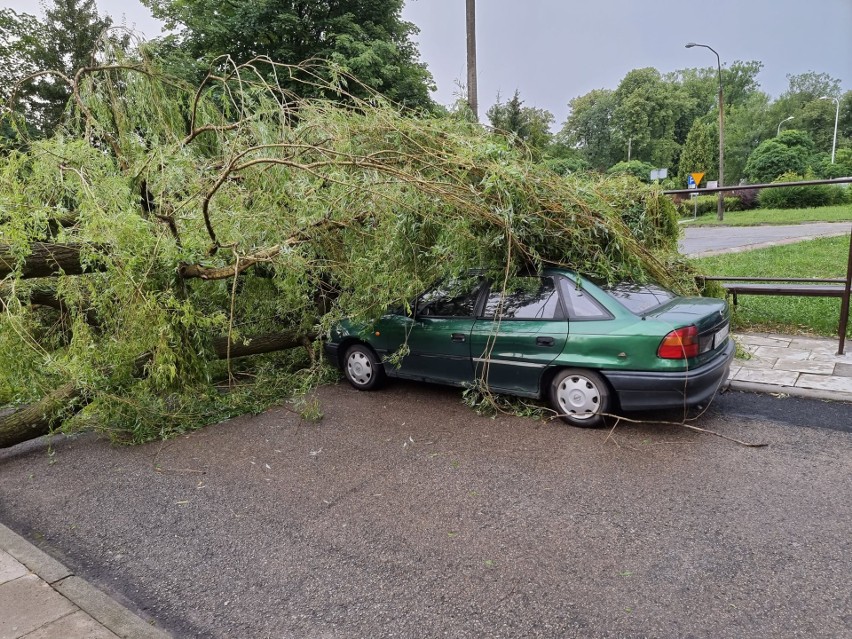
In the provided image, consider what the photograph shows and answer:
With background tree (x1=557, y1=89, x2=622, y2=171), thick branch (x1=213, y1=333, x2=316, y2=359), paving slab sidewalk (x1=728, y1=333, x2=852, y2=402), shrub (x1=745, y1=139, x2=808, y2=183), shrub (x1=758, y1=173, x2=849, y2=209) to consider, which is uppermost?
background tree (x1=557, y1=89, x2=622, y2=171)

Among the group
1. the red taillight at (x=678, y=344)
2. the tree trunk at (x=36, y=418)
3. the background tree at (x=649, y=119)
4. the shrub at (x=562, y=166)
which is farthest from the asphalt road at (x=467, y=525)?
the background tree at (x=649, y=119)

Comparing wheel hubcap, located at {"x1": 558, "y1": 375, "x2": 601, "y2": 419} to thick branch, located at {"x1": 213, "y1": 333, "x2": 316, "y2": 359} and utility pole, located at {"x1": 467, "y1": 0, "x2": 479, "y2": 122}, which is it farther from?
utility pole, located at {"x1": 467, "y1": 0, "x2": 479, "y2": 122}

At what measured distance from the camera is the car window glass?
508 centimetres

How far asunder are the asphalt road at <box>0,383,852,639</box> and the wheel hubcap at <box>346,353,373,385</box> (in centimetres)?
98

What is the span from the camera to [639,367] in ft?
13.6

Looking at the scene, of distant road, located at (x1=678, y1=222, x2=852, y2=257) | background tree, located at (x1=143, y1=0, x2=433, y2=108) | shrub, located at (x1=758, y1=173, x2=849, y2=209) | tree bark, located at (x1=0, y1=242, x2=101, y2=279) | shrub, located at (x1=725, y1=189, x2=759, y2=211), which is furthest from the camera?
shrub, located at (x1=725, y1=189, x2=759, y2=211)

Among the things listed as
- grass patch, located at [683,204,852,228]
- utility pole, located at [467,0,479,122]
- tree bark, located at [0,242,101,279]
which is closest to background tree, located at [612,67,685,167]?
grass patch, located at [683,204,852,228]

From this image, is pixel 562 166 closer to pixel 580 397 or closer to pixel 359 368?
pixel 580 397

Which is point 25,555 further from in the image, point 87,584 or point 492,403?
point 492,403

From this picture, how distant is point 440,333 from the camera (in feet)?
17.0

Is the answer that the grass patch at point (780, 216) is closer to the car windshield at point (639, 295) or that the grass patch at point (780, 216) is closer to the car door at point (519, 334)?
the car windshield at point (639, 295)

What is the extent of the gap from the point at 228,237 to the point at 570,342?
11.2 feet

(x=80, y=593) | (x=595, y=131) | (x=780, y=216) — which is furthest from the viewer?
(x=595, y=131)

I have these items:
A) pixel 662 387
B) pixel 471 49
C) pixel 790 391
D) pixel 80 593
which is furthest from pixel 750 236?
pixel 80 593
